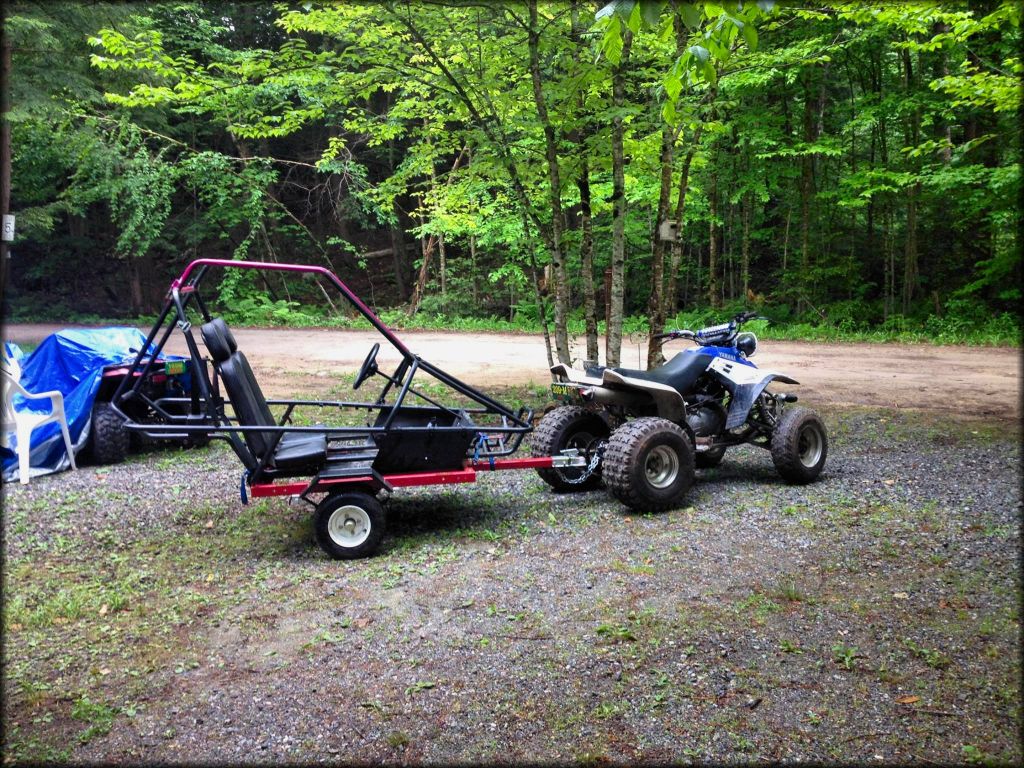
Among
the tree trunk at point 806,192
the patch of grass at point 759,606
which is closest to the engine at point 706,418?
the patch of grass at point 759,606

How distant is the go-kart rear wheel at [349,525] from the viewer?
14.3 ft

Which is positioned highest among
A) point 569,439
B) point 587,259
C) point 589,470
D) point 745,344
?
point 587,259

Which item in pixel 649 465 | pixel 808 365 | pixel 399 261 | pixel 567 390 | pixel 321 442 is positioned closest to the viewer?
pixel 321 442

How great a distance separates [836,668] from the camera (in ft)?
9.37

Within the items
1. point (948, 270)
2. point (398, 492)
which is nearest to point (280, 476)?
point (398, 492)

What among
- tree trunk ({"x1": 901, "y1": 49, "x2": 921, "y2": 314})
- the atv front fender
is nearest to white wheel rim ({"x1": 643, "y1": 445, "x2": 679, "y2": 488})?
the atv front fender

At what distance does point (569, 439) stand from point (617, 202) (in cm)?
317

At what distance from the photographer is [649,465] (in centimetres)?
516

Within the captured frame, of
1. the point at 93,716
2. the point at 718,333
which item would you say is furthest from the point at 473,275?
the point at 93,716

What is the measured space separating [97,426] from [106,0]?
392 cm

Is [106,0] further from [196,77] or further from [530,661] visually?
[530,661]

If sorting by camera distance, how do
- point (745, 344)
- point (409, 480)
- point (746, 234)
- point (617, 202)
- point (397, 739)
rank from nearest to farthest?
point (397, 739)
point (409, 480)
point (745, 344)
point (617, 202)
point (746, 234)

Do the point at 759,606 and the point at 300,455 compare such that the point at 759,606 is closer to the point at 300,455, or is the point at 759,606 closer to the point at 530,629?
the point at 530,629

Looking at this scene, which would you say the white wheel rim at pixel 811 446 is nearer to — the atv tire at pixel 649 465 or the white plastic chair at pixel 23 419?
the atv tire at pixel 649 465
